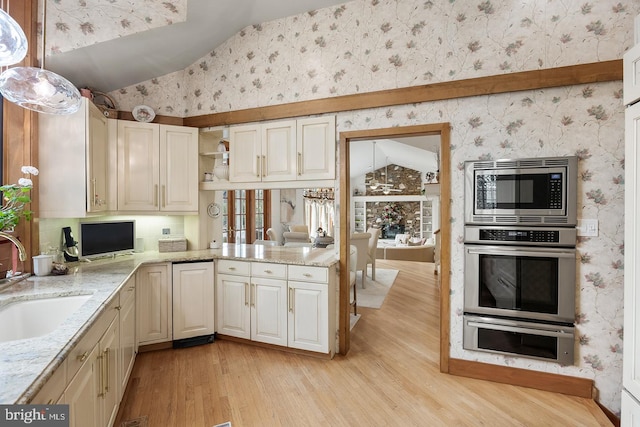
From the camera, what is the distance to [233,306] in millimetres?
3223

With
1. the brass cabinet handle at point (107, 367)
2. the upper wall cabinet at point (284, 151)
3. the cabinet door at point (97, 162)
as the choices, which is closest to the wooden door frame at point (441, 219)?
the upper wall cabinet at point (284, 151)

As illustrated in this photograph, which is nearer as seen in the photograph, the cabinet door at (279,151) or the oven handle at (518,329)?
the oven handle at (518,329)

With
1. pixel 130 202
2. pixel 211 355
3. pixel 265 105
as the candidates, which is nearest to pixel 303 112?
pixel 265 105

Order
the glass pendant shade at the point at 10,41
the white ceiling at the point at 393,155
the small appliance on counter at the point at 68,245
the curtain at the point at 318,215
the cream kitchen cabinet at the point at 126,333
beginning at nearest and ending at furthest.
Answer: the glass pendant shade at the point at 10,41
the cream kitchen cabinet at the point at 126,333
the small appliance on counter at the point at 68,245
the white ceiling at the point at 393,155
the curtain at the point at 318,215

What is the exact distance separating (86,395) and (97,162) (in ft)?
6.70

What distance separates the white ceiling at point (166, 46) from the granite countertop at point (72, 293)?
68.0 inches

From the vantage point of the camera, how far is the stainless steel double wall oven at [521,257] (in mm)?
2367

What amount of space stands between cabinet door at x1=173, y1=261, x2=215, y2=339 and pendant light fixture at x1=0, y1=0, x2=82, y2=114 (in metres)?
1.85

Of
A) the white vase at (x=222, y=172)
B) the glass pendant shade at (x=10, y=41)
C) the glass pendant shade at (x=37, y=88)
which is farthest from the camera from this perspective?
the white vase at (x=222, y=172)

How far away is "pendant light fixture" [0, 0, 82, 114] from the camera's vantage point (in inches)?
55.7

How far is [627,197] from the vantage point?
1824 mm

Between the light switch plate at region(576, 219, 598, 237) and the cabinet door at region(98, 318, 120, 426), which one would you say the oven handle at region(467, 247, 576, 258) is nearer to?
the light switch plate at region(576, 219, 598, 237)

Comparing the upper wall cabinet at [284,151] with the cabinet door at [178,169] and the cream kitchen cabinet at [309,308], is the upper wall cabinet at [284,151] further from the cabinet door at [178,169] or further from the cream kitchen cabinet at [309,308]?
the cream kitchen cabinet at [309,308]

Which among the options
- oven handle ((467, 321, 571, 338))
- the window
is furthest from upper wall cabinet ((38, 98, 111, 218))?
oven handle ((467, 321, 571, 338))
